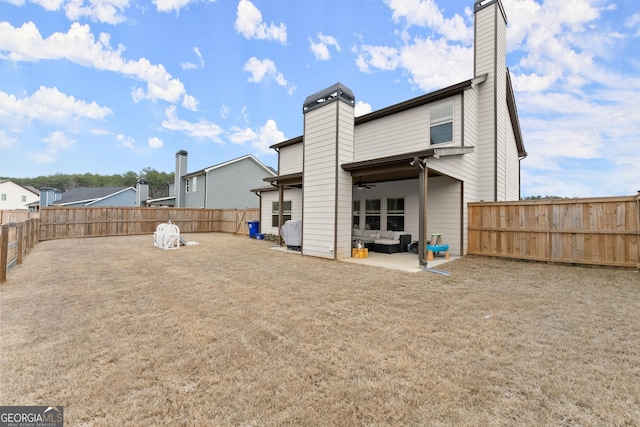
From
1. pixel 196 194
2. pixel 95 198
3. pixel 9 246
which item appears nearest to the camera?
pixel 9 246

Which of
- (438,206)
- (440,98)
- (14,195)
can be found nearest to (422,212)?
(438,206)

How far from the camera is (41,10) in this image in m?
9.67

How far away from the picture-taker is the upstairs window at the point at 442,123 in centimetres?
911

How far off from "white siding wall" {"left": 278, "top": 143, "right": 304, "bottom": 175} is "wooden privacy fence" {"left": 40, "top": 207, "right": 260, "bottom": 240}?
3328mm

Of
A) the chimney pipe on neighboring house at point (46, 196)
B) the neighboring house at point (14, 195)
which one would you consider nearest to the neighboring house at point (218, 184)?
the chimney pipe on neighboring house at point (46, 196)

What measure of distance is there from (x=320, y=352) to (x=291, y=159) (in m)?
13.0

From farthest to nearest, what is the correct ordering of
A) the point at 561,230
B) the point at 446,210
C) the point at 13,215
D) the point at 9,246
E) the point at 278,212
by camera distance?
the point at 13,215, the point at 278,212, the point at 446,210, the point at 561,230, the point at 9,246

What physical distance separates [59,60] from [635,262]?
21.4 m

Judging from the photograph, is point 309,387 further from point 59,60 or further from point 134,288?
point 59,60

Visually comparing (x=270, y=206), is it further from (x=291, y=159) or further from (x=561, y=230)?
(x=561, y=230)

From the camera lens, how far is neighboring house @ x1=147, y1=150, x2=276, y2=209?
21328 mm

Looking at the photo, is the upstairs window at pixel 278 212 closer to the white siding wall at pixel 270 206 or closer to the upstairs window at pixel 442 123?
the white siding wall at pixel 270 206

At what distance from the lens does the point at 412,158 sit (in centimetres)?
697

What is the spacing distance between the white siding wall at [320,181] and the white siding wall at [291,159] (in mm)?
5051
